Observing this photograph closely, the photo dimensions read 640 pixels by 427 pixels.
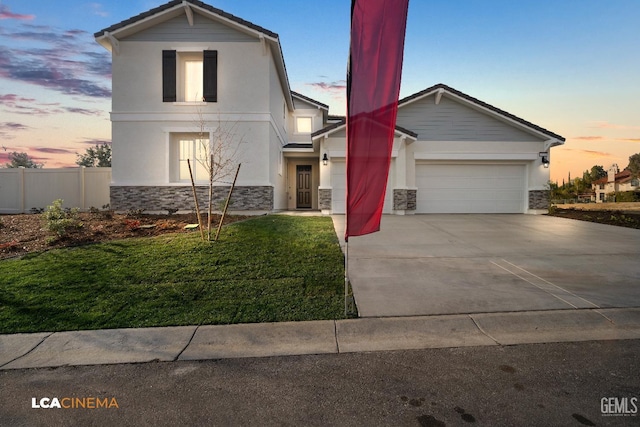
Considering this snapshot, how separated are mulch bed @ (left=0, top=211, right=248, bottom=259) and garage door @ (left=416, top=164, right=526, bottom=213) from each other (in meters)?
8.96

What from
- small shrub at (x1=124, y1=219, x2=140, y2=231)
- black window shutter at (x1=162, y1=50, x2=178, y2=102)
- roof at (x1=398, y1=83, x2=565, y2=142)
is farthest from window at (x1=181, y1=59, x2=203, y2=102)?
roof at (x1=398, y1=83, x2=565, y2=142)

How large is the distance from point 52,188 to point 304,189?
11.1 meters

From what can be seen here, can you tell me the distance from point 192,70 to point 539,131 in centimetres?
1485

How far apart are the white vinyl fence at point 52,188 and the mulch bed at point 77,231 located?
332 cm

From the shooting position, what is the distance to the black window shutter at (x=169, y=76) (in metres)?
11.8

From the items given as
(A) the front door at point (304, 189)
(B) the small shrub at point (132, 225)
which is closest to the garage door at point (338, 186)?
(A) the front door at point (304, 189)

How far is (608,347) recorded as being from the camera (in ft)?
9.96

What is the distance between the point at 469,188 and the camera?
1415cm

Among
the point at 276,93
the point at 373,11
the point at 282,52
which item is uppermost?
the point at 282,52

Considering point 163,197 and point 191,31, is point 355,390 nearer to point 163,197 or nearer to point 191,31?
point 163,197

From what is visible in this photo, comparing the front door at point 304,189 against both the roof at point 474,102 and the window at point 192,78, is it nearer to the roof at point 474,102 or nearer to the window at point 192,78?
the roof at point 474,102

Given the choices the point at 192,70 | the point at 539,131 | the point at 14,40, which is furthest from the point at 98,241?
the point at 539,131

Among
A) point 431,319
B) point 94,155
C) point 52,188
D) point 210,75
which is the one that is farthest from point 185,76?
point 94,155

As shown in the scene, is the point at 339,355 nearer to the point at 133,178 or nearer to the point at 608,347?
the point at 608,347
